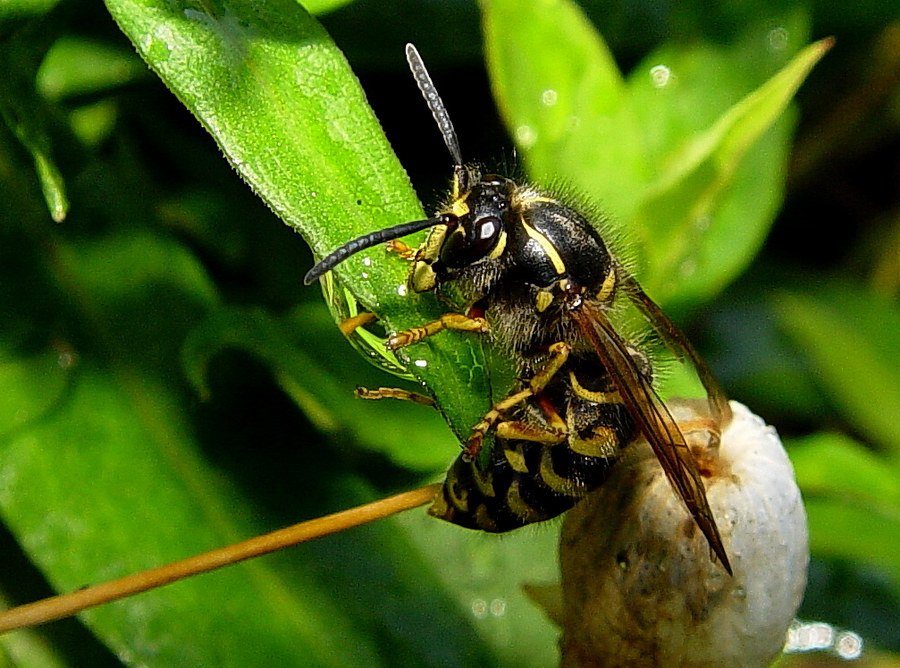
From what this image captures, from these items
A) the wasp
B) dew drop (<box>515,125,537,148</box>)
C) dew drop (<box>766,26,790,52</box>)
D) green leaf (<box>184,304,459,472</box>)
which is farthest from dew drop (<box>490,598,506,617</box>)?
dew drop (<box>766,26,790,52</box>)

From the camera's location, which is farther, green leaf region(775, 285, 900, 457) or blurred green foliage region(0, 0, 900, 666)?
green leaf region(775, 285, 900, 457)

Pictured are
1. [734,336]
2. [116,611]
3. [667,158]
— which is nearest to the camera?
[116,611]

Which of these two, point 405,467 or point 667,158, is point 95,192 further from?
point 667,158

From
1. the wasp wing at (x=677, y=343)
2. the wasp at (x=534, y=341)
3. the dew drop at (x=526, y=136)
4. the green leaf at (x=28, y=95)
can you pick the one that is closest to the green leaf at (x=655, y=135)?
the dew drop at (x=526, y=136)

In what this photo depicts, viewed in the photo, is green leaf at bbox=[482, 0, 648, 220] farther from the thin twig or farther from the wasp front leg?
the thin twig

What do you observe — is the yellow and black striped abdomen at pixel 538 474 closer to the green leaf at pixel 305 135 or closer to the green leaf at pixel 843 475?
the green leaf at pixel 305 135

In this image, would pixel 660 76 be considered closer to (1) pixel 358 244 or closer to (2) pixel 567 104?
(2) pixel 567 104

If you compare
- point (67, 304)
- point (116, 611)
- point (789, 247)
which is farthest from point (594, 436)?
point (789, 247)
